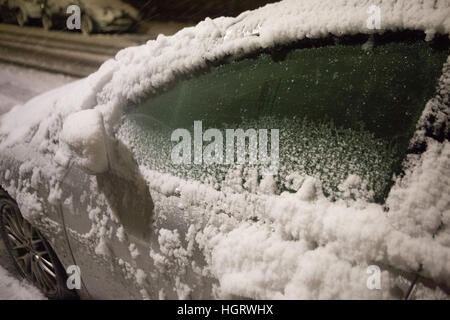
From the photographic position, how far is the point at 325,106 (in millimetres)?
1222

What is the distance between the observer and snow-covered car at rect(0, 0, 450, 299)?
40.8 inches

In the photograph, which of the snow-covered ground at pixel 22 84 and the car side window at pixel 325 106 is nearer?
the car side window at pixel 325 106

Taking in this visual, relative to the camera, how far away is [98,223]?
72.7 inches

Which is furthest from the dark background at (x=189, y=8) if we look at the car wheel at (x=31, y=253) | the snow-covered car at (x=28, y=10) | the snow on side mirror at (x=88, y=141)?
the snow on side mirror at (x=88, y=141)

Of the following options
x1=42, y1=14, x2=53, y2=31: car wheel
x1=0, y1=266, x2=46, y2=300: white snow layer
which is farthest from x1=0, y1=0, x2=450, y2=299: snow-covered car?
x1=42, y1=14, x2=53, y2=31: car wheel

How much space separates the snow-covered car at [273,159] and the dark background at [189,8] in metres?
5.10

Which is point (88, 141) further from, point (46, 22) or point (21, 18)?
point (21, 18)

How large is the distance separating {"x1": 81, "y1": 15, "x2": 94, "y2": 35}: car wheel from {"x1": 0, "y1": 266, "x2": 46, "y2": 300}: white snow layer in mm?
5108

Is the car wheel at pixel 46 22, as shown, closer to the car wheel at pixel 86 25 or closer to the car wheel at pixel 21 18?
A: the car wheel at pixel 21 18

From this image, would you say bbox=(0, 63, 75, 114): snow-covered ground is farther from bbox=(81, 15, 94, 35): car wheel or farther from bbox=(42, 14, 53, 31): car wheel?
bbox=(42, 14, 53, 31): car wheel

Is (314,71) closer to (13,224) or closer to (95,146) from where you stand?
(95,146)

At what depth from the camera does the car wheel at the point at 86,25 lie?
6.57 meters

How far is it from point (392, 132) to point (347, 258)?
1.40ft
